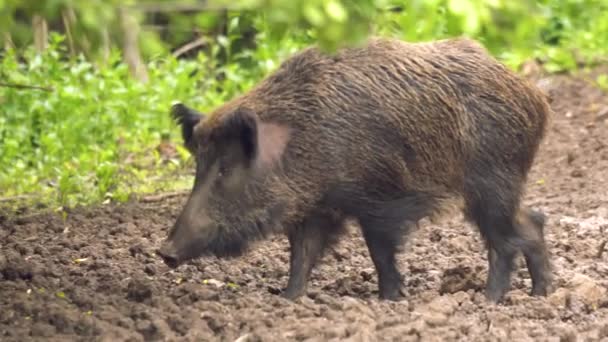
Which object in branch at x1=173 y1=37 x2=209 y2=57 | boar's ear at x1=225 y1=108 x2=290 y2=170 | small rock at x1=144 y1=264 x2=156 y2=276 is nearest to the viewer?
boar's ear at x1=225 y1=108 x2=290 y2=170

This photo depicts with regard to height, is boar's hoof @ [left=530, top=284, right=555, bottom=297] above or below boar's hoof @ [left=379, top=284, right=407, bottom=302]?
above

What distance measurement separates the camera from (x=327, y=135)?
6.14 metres

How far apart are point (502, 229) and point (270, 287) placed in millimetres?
1169

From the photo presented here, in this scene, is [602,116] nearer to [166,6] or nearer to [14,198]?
[14,198]

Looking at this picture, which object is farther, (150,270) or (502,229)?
(150,270)

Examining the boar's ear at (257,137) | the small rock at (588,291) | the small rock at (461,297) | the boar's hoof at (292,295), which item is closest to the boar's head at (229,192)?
the boar's ear at (257,137)

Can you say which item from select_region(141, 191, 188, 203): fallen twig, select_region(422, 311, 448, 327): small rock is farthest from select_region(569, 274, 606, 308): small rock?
select_region(141, 191, 188, 203): fallen twig

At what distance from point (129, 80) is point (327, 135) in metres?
4.74

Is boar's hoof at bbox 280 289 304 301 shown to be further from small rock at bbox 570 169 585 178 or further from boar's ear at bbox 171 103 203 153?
small rock at bbox 570 169 585 178

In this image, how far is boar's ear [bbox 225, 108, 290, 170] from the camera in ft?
19.8

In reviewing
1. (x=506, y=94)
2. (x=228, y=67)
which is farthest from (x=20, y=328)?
(x=228, y=67)

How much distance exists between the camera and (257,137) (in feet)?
19.9

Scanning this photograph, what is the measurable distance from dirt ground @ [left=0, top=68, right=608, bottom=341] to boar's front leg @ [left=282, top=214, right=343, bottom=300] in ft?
0.33

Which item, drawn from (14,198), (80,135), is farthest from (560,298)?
(80,135)
